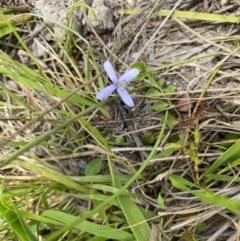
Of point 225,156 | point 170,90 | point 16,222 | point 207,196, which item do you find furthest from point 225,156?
point 16,222

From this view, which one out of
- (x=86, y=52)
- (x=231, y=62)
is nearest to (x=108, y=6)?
(x=86, y=52)

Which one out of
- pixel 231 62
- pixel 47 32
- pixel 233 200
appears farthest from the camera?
pixel 47 32

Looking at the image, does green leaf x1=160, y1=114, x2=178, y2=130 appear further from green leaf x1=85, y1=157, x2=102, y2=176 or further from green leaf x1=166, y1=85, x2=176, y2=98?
green leaf x1=85, y1=157, x2=102, y2=176

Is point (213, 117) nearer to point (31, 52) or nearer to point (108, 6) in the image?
point (108, 6)

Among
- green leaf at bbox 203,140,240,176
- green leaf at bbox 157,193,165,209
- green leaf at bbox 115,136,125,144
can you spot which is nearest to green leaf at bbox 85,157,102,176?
green leaf at bbox 115,136,125,144

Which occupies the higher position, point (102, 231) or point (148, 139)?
point (148, 139)

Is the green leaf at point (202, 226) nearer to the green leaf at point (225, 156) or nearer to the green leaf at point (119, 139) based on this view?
the green leaf at point (225, 156)

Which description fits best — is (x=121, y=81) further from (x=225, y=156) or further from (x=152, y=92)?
(x=225, y=156)
